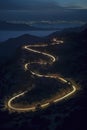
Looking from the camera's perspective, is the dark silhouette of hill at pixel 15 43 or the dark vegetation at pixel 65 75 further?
the dark silhouette of hill at pixel 15 43

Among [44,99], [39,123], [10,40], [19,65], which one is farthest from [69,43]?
[10,40]

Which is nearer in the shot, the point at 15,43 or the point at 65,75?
the point at 65,75

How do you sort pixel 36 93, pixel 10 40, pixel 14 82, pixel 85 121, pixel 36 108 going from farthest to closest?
pixel 10 40
pixel 14 82
pixel 36 93
pixel 36 108
pixel 85 121

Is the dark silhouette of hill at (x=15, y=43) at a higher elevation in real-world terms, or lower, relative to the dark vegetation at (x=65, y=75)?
lower

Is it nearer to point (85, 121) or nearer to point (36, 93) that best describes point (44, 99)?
point (36, 93)

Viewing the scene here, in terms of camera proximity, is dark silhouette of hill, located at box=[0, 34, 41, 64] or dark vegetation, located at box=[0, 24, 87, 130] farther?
dark silhouette of hill, located at box=[0, 34, 41, 64]

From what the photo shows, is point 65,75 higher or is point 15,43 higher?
point 65,75

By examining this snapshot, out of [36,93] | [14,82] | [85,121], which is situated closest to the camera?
[85,121]

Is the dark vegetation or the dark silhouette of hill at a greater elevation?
the dark vegetation
